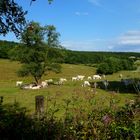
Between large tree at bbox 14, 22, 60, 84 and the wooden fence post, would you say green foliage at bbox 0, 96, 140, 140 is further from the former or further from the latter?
large tree at bbox 14, 22, 60, 84

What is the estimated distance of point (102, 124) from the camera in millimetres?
7176

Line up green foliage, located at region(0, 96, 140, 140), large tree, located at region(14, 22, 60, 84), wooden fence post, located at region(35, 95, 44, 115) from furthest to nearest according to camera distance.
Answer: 1. large tree, located at region(14, 22, 60, 84)
2. wooden fence post, located at region(35, 95, 44, 115)
3. green foliage, located at region(0, 96, 140, 140)

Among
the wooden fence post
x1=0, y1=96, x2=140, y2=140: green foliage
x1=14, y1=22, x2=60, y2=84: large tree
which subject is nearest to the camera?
x1=0, y1=96, x2=140, y2=140: green foliage

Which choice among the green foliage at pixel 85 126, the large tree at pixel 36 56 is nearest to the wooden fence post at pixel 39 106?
the green foliage at pixel 85 126

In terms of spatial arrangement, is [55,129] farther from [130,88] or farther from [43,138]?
[130,88]

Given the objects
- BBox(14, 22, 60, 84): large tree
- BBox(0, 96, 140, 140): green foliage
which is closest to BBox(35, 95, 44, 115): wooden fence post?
BBox(0, 96, 140, 140): green foliage

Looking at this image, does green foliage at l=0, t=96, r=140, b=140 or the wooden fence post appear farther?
the wooden fence post

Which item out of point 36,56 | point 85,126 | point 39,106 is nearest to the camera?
point 85,126

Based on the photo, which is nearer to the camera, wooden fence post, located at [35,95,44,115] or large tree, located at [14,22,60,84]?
wooden fence post, located at [35,95,44,115]

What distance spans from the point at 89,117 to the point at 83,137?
92 centimetres

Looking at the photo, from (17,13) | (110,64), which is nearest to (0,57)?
(110,64)

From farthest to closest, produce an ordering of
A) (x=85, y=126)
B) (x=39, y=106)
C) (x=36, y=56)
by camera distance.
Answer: (x=36, y=56) → (x=39, y=106) → (x=85, y=126)

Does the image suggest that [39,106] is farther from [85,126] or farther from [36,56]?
[36,56]

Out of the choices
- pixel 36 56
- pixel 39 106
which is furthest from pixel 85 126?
pixel 36 56
